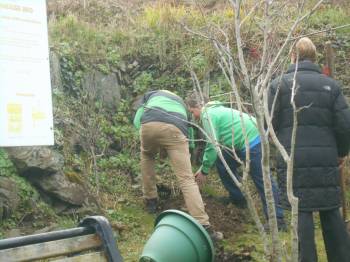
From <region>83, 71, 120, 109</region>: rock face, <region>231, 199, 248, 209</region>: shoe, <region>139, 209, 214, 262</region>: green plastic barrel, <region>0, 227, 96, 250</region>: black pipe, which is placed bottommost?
<region>231, 199, 248, 209</region>: shoe

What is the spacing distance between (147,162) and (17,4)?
293cm

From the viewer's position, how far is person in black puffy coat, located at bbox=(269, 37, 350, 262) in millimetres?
4672

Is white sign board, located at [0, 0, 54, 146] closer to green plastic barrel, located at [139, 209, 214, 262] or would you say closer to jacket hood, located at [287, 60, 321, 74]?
green plastic barrel, located at [139, 209, 214, 262]

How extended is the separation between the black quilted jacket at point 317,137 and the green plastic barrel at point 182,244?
1.16m

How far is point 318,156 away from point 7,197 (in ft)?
9.90

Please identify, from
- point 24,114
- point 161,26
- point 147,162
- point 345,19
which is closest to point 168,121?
point 147,162

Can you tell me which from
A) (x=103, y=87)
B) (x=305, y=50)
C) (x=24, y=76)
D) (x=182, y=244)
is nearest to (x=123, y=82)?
(x=103, y=87)

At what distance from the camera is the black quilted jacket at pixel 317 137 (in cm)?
467

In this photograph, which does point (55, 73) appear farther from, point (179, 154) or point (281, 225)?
point (281, 225)

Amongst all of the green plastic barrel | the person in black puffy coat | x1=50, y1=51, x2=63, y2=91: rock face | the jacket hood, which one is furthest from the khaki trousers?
the green plastic barrel

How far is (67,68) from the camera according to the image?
27.9 feet

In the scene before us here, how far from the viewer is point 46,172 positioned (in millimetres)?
6492

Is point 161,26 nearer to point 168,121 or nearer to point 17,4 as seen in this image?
point 168,121

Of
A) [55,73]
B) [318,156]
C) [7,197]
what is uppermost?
[55,73]
